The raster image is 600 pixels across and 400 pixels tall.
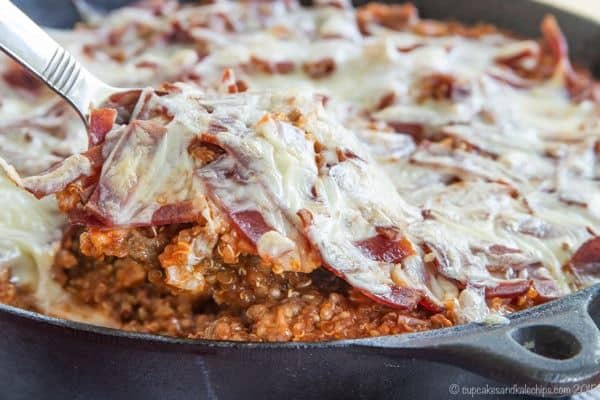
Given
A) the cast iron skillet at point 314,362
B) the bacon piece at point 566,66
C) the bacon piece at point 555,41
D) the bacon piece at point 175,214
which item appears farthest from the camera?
the bacon piece at point 555,41

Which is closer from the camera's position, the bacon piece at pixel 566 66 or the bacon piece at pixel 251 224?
the bacon piece at pixel 251 224

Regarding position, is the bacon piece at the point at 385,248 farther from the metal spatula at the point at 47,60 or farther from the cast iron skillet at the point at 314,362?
the metal spatula at the point at 47,60

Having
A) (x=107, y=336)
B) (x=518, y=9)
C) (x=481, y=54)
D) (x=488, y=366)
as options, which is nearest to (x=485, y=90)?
(x=481, y=54)

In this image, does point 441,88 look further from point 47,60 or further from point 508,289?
point 47,60

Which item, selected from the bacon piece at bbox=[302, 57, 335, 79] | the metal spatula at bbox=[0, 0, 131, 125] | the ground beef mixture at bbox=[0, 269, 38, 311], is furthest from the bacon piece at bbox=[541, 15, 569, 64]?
the ground beef mixture at bbox=[0, 269, 38, 311]

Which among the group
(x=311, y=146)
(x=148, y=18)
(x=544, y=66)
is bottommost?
(x=148, y=18)

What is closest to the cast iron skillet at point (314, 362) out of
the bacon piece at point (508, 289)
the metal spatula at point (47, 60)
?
the bacon piece at point (508, 289)

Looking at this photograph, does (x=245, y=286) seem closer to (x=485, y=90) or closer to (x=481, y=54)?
(x=485, y=90)

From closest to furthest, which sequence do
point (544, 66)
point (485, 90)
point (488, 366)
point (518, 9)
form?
point (488, 366) → point (485, 90) → point (544, 66) → point (518, 9)
